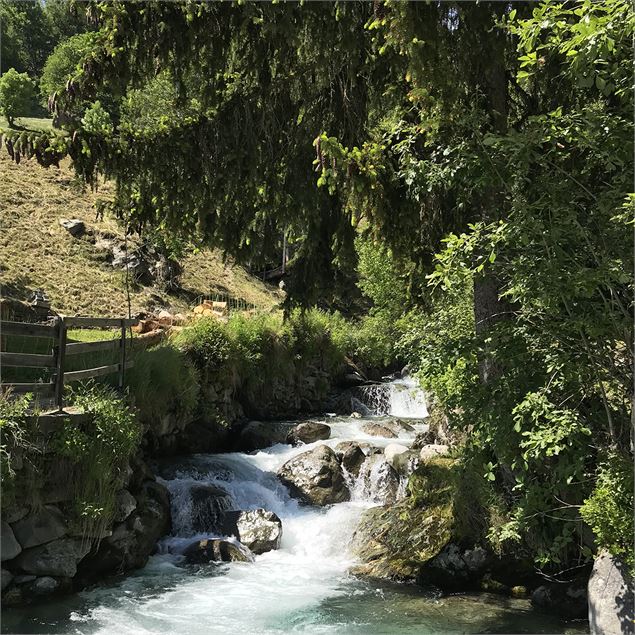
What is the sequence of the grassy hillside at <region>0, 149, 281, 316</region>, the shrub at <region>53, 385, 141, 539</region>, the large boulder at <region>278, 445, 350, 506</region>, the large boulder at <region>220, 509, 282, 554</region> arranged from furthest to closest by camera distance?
the grassy hillside at <region>0, 149, 281, 316</region>
the large boulder at <region>278, 445, 350, 506</region>
the large boulder at <region>220, 509, 282, 554</region>
the shrub at <region>53, 385, 141, 539</region>

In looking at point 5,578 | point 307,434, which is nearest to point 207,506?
point 5,578

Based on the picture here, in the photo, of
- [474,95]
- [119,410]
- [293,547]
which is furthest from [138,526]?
[474,95]

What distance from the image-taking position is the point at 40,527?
7.60 meters

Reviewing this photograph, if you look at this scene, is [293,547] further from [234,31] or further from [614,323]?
[234,31]

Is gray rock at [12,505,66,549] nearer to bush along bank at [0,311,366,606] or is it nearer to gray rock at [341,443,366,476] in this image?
bush along bank at [0,311,366,606]

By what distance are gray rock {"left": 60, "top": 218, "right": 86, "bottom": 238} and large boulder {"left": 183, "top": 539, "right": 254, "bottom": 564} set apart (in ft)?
64.2

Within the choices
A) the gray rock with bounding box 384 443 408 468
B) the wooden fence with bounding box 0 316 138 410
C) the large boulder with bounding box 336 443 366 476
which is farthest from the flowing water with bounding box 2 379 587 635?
the wooden fence with bounding box 0 316 138 410

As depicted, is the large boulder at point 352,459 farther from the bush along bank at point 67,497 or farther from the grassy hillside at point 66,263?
the grassy hillside at point 66,263

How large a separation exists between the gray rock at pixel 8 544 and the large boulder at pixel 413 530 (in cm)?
450

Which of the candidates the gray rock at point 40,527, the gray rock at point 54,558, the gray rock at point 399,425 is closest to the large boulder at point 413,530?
the gray rock at point 54,558

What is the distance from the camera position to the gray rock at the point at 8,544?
7219 mm

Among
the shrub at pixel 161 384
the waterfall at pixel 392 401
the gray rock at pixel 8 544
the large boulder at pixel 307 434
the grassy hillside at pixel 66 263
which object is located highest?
the grassy hillside at pixel 66 263

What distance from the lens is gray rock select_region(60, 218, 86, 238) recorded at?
1026 inches

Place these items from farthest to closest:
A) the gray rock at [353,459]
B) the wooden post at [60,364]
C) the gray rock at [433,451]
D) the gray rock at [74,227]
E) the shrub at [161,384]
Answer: the gray rock at [74,227], the gray rock at [353,459], the shrub at [161,384], the gray rock at [433,451], the wooden post at [60,364]
